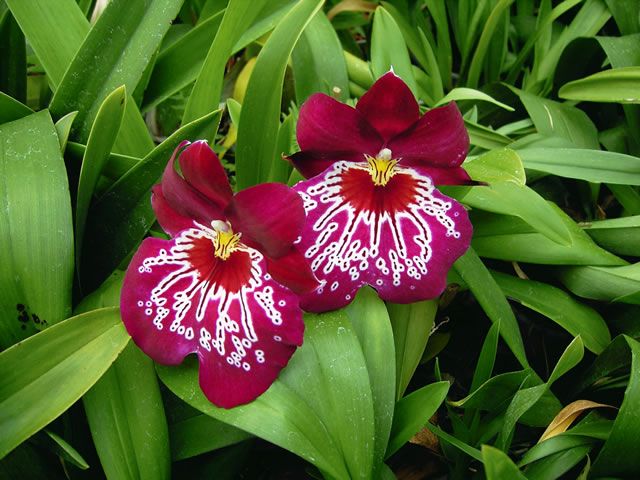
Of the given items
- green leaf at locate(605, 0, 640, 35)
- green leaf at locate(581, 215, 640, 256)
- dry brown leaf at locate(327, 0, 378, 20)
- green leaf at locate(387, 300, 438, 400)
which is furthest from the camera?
dry brown leaf at locate(327, 0, 378, 20)

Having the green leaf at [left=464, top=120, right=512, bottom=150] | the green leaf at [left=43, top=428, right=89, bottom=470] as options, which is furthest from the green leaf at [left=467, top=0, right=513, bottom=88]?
the green leaf at [left=43, top=428, right=89, bottom=470]

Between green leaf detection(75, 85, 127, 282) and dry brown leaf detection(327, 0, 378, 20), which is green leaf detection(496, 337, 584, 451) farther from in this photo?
dry brown leaf detection(327, 0, 378, 20)

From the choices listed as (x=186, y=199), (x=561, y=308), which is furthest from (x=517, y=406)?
(x=186, y=199)

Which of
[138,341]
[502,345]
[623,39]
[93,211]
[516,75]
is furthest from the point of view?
[516,75]

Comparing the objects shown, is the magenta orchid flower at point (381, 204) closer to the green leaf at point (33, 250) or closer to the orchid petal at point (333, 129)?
the orchid petal at point (333, 129)

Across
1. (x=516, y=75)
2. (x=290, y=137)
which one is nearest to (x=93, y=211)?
(x=290, y=137)

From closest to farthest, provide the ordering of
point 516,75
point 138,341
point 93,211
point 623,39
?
point 138,341 → point 93,211 → point 623,39 → point 516,75

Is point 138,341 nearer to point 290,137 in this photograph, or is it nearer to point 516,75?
point 290,137

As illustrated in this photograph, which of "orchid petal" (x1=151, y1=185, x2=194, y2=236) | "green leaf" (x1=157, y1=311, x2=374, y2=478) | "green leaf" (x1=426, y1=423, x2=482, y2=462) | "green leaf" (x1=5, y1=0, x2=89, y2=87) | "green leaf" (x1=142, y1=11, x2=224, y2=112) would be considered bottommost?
"green leaf" (x1=426, y1=423, x2=482, y2=462)

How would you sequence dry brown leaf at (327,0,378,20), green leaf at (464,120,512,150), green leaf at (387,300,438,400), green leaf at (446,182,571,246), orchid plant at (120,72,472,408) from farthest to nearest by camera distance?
dry brown leaf at (327,0,378,20), green leaf at (464,120,512,150), green leaf at (387,300,438,400), green leaf at (446,182,571,246), orchid plant at (120,72,472,408)
